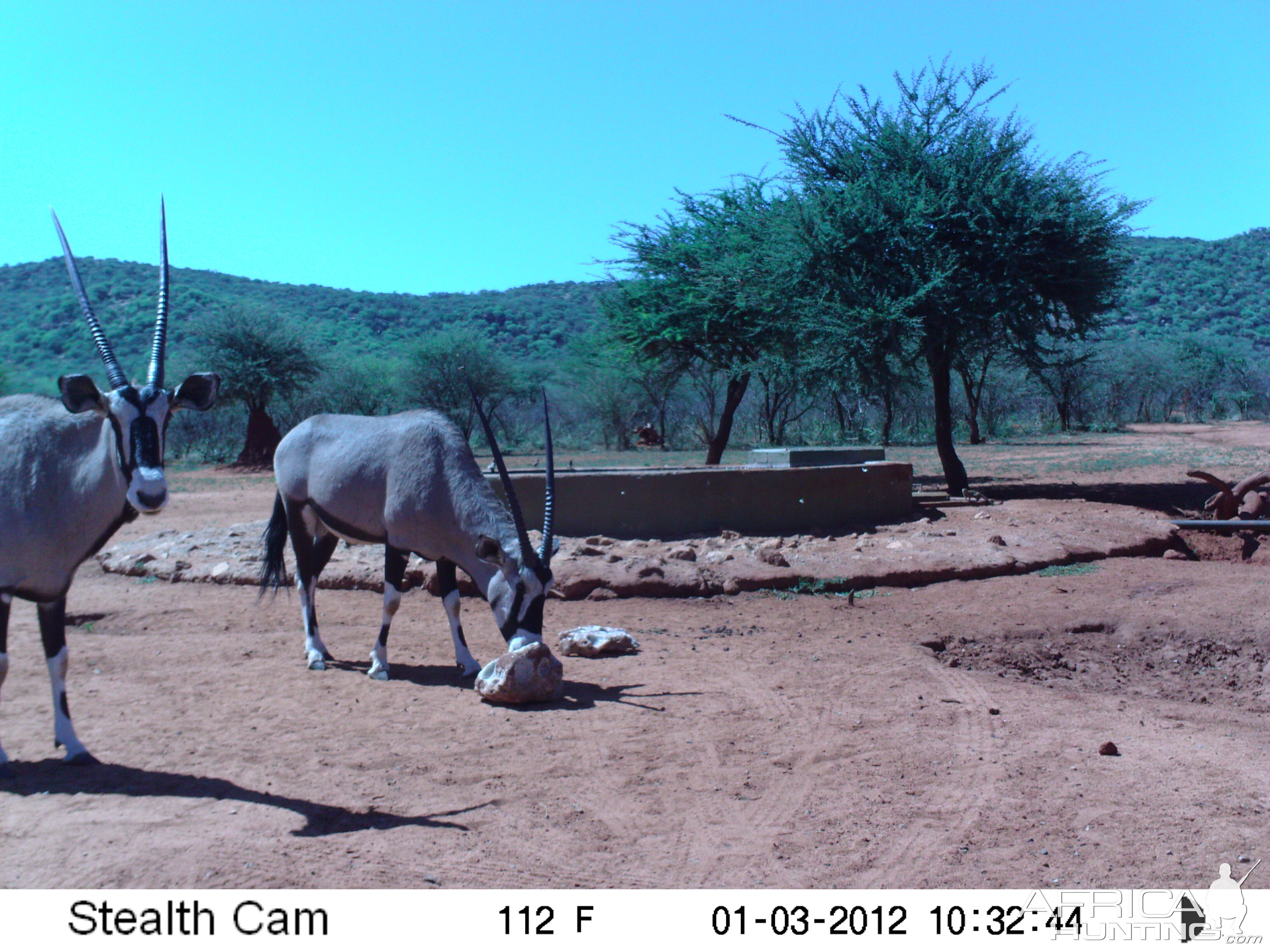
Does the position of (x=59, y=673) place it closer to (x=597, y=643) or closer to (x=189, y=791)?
(x=189, y=791)

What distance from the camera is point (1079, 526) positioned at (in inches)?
440

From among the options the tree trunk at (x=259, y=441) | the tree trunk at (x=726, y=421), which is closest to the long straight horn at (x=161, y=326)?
the tree trunk at (x=726, y=421)

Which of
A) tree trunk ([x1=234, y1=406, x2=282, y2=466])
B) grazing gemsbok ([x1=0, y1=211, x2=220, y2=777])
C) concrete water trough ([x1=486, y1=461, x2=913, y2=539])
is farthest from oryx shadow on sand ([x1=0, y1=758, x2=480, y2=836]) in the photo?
tree trunk ([x1=234, y1=406, x2=282, y2=466])

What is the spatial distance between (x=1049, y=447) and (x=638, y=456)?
1350 cm

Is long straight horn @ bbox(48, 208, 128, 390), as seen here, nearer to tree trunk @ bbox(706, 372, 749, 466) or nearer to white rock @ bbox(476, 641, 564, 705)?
white rock @ bbox(476, 641, 564, 705)

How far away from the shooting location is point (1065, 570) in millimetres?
9555

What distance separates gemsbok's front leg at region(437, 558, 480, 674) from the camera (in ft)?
21.2

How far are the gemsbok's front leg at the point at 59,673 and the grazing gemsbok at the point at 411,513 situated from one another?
2048 millimetres

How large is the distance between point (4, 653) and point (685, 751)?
130 inches

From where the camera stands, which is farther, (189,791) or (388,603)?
(388,603)

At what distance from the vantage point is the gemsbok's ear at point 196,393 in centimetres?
404

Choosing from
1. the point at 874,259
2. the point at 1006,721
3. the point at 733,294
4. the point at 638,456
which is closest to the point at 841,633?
the point at 1006,721

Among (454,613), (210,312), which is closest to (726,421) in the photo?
(454,613)
